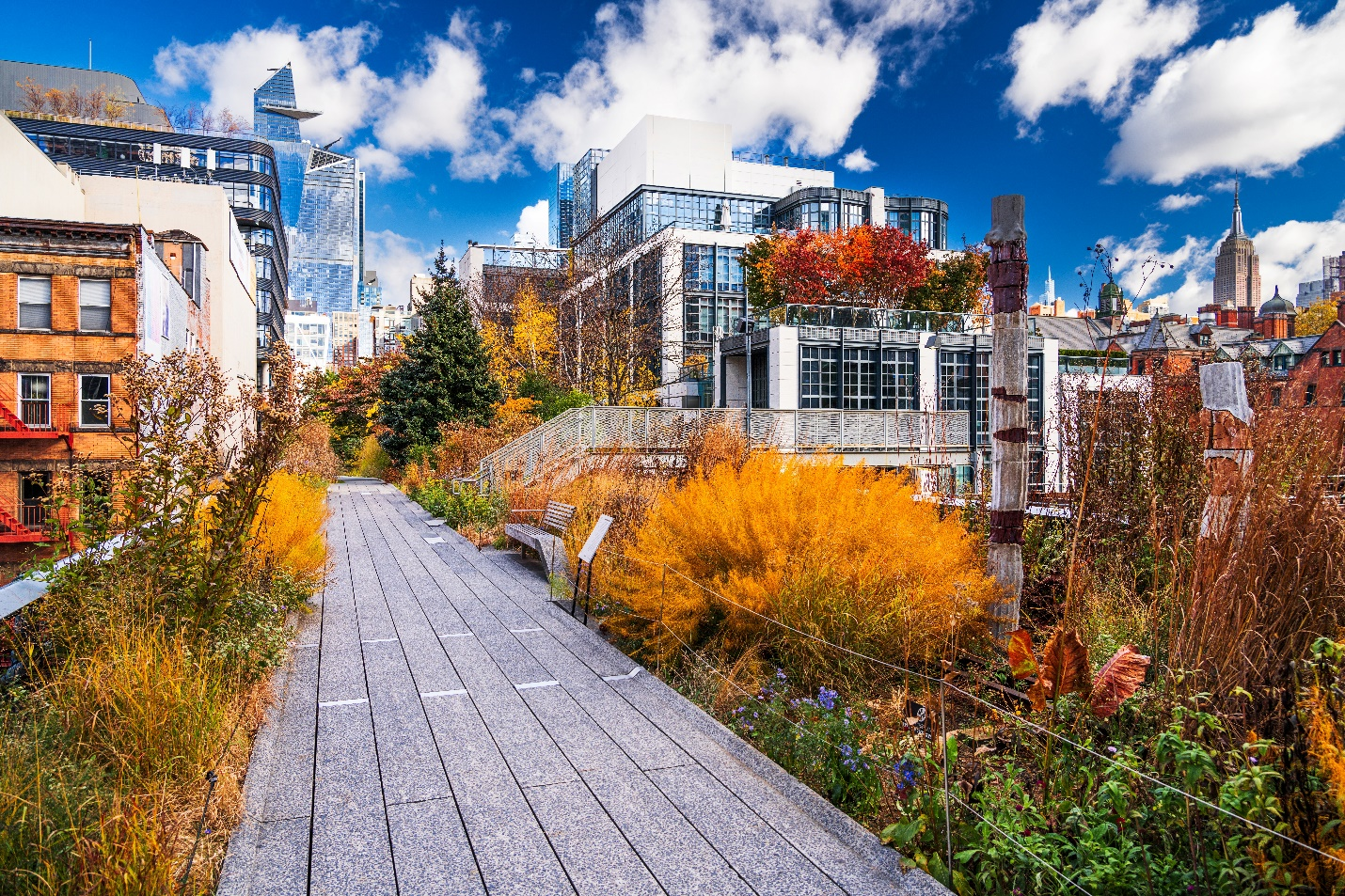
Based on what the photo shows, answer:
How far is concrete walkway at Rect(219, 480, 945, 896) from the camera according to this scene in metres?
3.10

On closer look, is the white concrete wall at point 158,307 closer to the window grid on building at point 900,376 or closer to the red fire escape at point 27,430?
the red fire escape at point 27,430

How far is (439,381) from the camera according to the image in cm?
2700

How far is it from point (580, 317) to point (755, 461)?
22.0 meters

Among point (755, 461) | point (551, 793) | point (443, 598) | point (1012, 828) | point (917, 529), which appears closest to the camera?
point (1012, 828)

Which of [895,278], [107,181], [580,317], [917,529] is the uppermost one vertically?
[107,181]

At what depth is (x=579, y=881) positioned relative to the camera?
10.0 ft

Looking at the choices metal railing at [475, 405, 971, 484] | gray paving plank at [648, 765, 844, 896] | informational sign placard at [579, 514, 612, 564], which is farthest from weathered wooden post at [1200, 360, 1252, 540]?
metal railing at [475, 405, 971, 484]

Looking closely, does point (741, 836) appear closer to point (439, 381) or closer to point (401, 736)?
point (401, 736)

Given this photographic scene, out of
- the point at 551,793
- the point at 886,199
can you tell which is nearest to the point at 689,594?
the point at 551,793

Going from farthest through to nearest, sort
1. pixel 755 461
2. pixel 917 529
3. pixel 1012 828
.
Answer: pixel 755 461 → pixel 917 529 → pixel 1012 828

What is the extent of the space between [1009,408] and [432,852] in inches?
152

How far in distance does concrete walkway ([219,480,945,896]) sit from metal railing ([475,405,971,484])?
223 inches

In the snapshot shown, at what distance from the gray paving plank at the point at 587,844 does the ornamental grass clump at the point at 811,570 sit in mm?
1412

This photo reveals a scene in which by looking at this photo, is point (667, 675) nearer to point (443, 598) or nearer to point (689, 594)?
point (689, 594)
